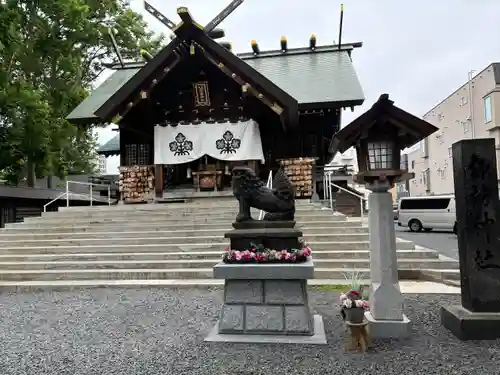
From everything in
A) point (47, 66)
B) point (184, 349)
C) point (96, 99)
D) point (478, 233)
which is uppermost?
point (47, 66)

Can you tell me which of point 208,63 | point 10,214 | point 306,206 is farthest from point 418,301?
point 10,214

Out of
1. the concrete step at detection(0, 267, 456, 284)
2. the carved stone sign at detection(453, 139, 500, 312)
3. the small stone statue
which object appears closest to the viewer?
the carved stone sign at detection(453, 139, 500, 312)

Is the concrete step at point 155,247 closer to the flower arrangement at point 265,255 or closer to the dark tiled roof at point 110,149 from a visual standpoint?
the flower arrangement at point 265,255

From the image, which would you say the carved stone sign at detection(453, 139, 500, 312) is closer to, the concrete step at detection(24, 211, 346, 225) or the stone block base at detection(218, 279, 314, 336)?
the stone block base at detection(218, 279, 314, 336)

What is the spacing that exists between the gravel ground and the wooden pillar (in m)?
7.20

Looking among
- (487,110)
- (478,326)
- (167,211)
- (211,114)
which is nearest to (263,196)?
(478,326)

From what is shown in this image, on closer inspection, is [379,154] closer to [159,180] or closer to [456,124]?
[159,180]

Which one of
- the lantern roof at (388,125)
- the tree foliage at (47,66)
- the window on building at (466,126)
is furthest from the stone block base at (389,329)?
the window on building at (466,126)

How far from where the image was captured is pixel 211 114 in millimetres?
13945

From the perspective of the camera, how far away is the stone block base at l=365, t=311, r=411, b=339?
4629 millimetres

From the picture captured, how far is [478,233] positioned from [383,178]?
1.29m

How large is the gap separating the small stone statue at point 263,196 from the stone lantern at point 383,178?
90cm

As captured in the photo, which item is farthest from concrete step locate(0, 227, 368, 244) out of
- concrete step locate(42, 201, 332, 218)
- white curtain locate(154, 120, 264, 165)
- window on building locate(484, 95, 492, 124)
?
window on building locate(484, 95, 492, 124)

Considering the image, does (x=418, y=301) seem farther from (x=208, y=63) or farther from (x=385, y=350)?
(x=208, y=63)
